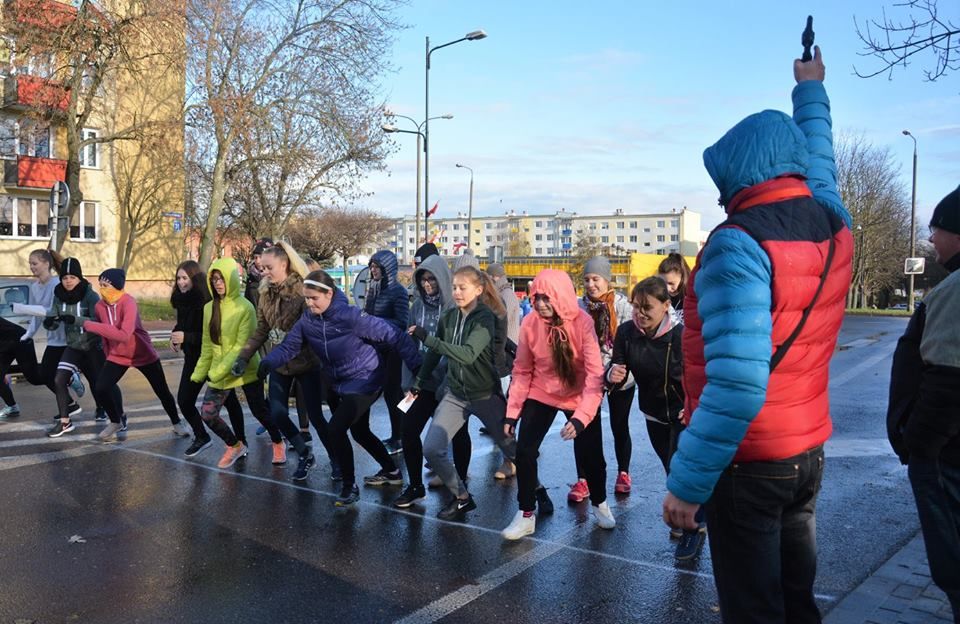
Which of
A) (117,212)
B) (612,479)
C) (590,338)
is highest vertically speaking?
(117,212)

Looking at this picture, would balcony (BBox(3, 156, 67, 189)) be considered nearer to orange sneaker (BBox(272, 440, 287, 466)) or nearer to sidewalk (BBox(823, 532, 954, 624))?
orange sneaker (BBox(272, 440, 287, 466))

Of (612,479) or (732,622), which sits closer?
(732,622)

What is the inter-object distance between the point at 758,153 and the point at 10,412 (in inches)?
368

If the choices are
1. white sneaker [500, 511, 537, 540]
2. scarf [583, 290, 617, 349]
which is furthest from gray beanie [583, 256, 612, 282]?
white sneaker [500, 511, 537, 540]

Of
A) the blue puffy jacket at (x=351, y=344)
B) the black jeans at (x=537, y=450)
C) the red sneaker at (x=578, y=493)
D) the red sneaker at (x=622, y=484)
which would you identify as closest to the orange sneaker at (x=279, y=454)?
the blue puffy jacket at (x=351, y=344)

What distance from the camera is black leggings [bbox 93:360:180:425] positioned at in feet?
25.7

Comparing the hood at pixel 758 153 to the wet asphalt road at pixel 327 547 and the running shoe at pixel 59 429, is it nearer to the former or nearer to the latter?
the wet asphalt road at pixel 327 547

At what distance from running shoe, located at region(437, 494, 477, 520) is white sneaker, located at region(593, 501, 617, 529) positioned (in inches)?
35.8

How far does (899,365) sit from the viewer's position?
3471mm

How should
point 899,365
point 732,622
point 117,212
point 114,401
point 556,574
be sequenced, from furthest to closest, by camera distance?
point 117,212, point 114,401, point 556,574, point 899,365, point 732,622

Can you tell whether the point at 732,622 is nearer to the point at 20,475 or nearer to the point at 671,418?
the point at 671,418

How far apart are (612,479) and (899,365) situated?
3721 millimetres

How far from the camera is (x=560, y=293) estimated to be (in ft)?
17.4

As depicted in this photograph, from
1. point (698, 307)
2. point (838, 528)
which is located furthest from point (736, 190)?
point (838, 528)
